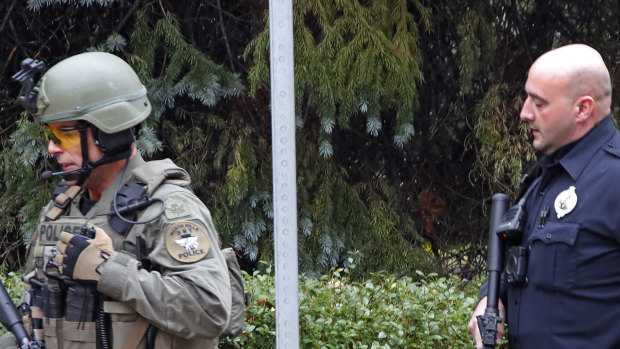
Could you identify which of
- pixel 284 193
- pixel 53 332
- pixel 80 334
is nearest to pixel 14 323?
pixel 53 332

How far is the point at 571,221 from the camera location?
8.58 ft

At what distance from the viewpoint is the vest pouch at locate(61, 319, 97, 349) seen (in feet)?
8.89

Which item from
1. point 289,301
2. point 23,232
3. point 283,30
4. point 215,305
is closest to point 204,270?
point 215,305

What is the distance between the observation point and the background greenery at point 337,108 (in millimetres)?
5668

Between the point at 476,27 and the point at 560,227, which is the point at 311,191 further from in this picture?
the point at 560,227

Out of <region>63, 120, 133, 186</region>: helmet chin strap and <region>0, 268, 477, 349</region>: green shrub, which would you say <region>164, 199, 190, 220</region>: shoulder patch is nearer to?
<region>63, 120, 133, 186</region>: helmet chin strap

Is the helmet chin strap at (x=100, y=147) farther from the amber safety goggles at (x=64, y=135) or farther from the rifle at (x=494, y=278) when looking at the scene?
the rifle at (x=494, y=278)

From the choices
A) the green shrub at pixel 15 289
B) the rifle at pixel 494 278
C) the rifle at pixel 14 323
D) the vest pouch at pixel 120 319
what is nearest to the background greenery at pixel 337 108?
the green shrub at pixel 15 289

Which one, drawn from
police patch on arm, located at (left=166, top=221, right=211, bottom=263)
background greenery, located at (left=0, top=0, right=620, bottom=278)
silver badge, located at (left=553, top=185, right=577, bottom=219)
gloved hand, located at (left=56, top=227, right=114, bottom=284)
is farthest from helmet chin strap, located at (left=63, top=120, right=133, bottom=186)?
background greenery, located at (left=0, top=0, right=620, bottom=278)

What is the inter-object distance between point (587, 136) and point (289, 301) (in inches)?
42.4

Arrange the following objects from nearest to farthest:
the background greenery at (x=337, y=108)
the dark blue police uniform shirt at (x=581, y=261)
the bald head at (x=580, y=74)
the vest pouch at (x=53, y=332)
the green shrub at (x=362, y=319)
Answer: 1. the dark blue police uniform shirt at (x=581, y=261)
2. the bald head at (x=580, y=74)
3. the vest pouch at (x=53, y=332)
4. the green shrub at (x=362, y=319)
5. the background greenery at (x=337, y=108)

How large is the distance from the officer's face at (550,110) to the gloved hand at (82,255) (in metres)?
1.41

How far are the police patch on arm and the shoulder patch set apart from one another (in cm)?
3

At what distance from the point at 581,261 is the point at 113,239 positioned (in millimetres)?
1466
